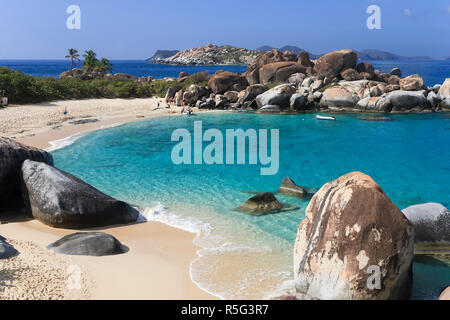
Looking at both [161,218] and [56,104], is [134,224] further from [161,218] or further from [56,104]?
[56,104]

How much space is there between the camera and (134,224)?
1166 cm

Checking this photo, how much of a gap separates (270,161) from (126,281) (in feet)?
42.7

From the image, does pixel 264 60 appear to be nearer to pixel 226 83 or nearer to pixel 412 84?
pixel 226 83

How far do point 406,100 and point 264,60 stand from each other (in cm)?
1703

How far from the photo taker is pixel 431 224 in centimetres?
998

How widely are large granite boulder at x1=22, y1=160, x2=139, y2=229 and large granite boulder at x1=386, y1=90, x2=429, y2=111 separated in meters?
32.3

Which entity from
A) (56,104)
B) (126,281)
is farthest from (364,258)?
(56,104)

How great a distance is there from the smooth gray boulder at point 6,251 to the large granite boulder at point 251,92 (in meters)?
33.4

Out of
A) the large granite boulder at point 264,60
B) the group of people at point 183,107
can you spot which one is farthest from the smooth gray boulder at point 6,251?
the large granite boulder at point 264,60

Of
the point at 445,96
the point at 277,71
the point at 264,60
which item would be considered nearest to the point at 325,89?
the point at 277,71

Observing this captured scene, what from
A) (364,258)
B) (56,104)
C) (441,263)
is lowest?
(441,263)

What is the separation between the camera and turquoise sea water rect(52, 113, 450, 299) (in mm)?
8969

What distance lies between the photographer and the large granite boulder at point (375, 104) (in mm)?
36812
